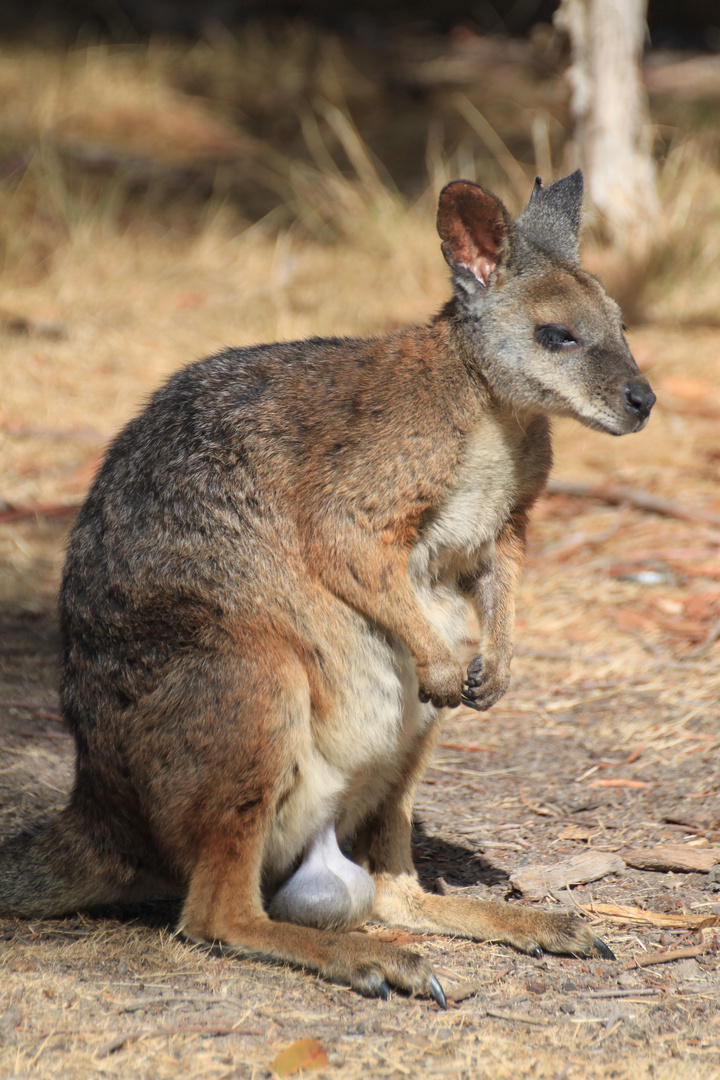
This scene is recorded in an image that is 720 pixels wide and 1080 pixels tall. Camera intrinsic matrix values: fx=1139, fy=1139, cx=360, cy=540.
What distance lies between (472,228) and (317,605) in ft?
3.93

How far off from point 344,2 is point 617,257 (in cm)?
972

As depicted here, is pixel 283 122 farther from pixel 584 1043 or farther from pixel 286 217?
pixel 584 1043

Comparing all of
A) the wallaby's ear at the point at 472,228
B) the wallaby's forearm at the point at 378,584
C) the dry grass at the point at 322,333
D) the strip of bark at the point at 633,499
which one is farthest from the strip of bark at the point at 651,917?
the strip of bark at the point at 633,499

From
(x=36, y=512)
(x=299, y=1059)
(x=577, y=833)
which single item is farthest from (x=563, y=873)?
(x=36, y=512)

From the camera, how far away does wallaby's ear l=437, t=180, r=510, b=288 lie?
3240 mm

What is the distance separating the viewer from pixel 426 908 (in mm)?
3266

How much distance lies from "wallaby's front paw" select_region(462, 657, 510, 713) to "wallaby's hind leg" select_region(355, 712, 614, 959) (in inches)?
6.1

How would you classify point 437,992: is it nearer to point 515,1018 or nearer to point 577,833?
point 515,1018

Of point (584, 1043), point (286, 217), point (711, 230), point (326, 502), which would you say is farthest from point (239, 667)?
point (286, 217)

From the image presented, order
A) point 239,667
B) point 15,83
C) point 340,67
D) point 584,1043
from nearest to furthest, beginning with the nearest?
point 584,1043
point 239,667
point 15,83
point 340,67

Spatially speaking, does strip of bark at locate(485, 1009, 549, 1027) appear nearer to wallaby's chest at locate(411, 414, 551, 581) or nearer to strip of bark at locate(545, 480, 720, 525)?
wallaby's chest at locate(411, 414, 551, 581)

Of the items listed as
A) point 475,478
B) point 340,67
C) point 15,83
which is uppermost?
point 340,67

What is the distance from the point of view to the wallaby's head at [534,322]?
10.6ft

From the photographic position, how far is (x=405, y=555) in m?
3.12
